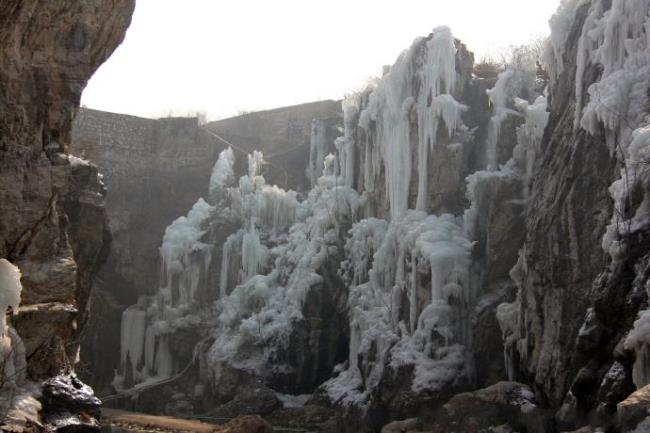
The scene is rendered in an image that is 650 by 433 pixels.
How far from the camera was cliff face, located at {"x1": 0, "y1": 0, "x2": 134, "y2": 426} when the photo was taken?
1347 cm

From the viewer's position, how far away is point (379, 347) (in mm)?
22688

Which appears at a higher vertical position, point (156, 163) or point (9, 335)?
point (156, 163)

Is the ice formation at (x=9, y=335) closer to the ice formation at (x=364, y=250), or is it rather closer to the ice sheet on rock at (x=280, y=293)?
the ice formation at (x=364, y=250)

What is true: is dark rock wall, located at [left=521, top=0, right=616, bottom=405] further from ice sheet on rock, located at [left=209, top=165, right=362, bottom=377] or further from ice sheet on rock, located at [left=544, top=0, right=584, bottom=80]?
ice sheet on rock, located at [left=209, top=165, right=362, bottom=377]

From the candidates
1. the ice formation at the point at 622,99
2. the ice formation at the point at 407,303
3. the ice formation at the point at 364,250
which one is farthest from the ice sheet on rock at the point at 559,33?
the ice formation at the point at 407,303

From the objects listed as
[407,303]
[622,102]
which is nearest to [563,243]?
[622,102]

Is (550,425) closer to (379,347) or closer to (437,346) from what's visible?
(437,346)

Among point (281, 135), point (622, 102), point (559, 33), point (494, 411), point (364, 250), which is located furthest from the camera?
point (281, 135)

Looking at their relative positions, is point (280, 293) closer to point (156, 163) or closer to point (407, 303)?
point (407, 303)

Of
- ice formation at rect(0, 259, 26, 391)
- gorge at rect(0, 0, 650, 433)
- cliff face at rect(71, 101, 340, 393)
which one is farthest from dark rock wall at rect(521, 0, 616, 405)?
cliff face at rect(71, 101, 340, 393)

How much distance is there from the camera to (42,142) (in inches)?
578

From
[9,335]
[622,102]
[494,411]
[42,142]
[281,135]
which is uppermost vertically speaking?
[281,135]

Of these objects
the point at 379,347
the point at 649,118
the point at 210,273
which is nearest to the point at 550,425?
the point at 649,118

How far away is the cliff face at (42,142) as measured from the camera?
1347 centimetres
